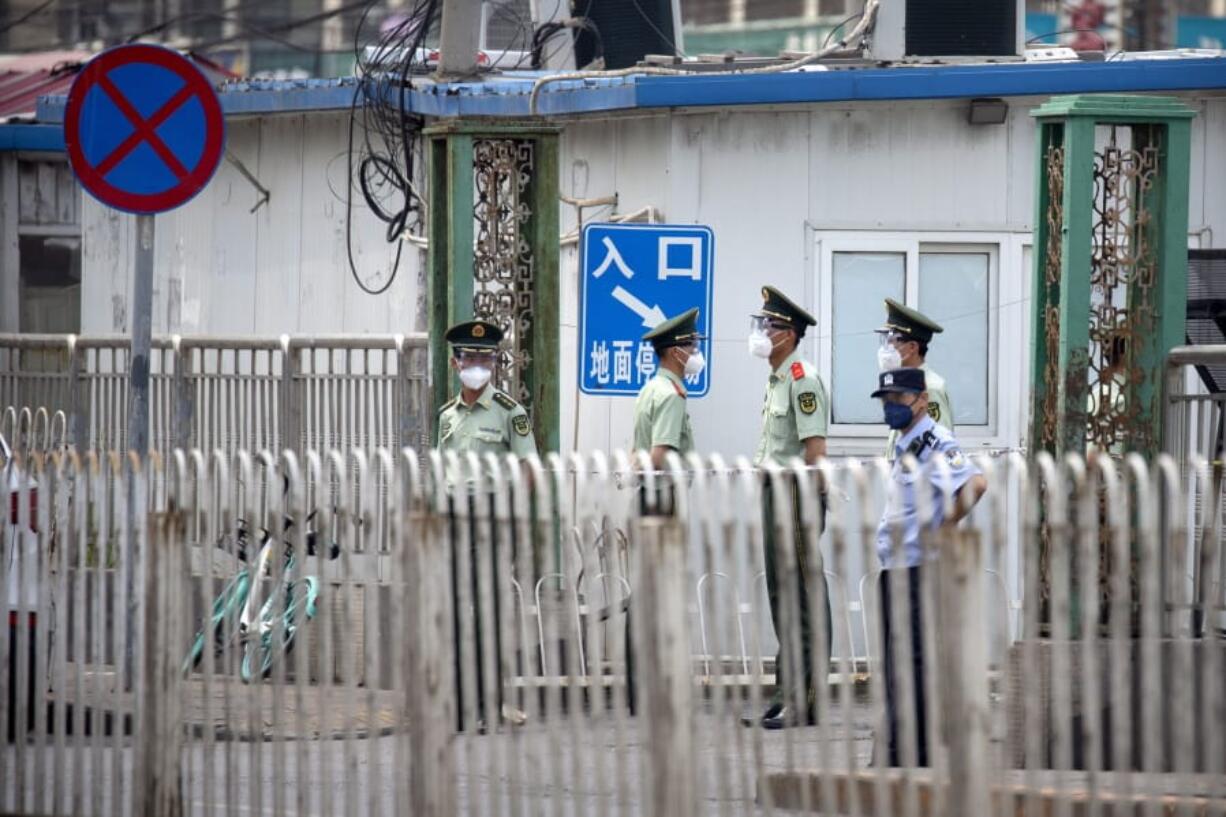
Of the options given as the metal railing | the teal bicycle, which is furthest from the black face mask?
the metal railing

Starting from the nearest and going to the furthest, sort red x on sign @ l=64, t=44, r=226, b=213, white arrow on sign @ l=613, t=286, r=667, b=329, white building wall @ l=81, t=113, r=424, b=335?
red x on sign @ l=64, t=44, r=226, b=213
white arrow on sign @ l=613, t=286, r=667, b=329
white building wall @ l=81, t=113, r=424, b=335

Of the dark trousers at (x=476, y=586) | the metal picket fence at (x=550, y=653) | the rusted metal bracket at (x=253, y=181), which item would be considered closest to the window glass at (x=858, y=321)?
the rusted metal bracket at (x=253, y=181)

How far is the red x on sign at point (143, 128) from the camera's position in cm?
951

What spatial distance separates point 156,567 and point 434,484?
0.95m

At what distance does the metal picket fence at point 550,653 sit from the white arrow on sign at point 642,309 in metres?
3.97

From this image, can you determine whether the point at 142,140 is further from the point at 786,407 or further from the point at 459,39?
the point at 459,39

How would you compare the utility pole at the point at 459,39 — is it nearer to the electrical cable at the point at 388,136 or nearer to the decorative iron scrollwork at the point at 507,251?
the electrical cable at the point at 388,136

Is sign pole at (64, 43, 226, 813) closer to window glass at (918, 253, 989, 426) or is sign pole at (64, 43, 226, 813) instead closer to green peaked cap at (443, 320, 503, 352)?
green peaked cap at (443, 320, 503, 352)

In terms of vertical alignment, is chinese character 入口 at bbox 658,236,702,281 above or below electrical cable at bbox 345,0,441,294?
below

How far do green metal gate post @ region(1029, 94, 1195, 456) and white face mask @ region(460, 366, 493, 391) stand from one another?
8.79 ft

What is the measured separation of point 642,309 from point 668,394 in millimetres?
691

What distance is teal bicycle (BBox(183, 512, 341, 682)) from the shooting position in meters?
7.12

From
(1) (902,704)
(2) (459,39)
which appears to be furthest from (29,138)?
(1) (902,704)

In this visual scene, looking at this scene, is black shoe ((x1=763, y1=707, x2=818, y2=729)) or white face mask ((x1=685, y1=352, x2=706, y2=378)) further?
white face mask ((x1=685, y1=352, x2=706, y2=378))
